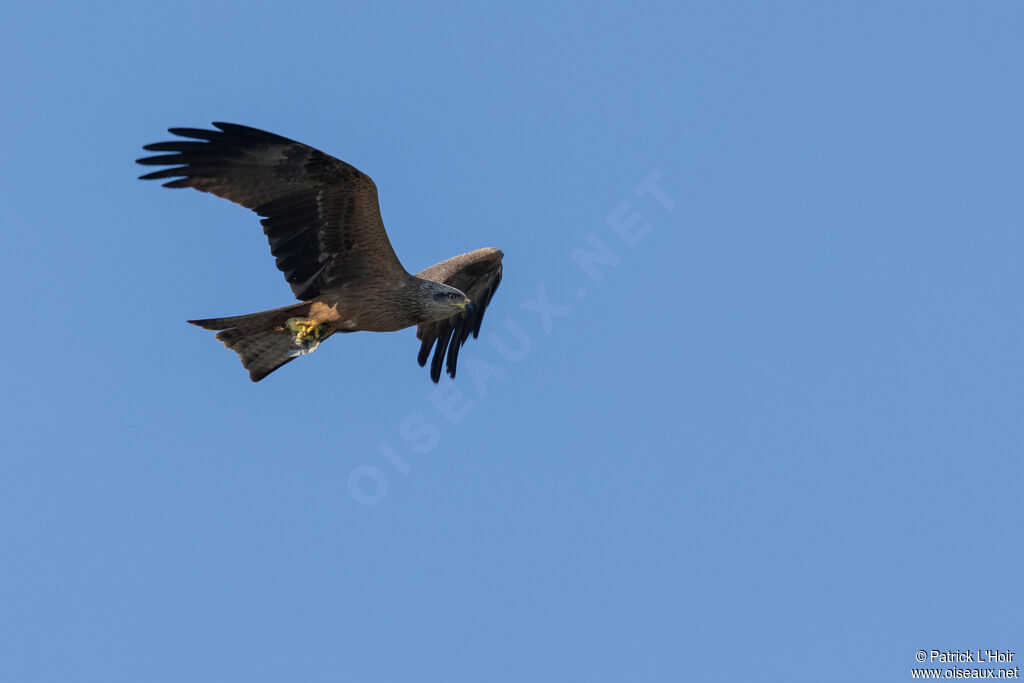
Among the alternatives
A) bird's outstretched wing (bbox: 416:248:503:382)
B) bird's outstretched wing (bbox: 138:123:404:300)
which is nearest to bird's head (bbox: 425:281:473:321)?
bird's outstretched wing (bbox: 138:123:404:300)

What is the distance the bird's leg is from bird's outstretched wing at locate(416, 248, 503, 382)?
2.32m

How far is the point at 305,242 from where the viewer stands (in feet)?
44.8

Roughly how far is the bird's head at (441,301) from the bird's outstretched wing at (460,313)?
1717 millimetres

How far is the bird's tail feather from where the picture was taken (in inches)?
542

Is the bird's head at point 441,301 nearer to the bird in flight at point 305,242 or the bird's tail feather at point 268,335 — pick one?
the bird in flight at point 305,242

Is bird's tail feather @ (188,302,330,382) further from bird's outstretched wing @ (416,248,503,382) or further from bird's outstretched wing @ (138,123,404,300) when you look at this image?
bird's outstretched wing @ (416,248,503,382)

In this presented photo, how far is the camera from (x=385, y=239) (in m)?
13.7

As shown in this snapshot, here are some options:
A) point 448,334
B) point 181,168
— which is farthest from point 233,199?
point 448,334

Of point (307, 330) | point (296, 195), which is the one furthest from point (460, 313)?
point (296, 195)

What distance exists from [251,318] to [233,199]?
4.16ft

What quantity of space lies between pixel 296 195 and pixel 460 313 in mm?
3470

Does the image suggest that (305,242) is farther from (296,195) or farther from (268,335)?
(268,335)

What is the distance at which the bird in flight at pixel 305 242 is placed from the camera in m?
12.9

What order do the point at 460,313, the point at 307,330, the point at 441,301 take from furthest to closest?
1. the point at 460,313
2. the point at 441,301
3. the point at 307,330
